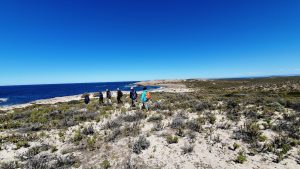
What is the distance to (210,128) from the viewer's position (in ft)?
30.3

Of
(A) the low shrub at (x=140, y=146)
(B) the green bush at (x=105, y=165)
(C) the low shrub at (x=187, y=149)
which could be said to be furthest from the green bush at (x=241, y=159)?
(B) the green bush at (x=105, y=165)

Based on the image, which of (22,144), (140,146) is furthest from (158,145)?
(22,144)

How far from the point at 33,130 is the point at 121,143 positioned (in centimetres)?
636

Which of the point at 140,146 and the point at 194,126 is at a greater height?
the point at 194,126

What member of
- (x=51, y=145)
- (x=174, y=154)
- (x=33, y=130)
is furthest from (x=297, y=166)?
(x=33, y=130)

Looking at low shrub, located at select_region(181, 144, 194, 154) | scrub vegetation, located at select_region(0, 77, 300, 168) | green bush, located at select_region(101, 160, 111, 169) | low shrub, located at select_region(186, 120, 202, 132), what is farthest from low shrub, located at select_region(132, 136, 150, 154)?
low shrub, located at select_region(186, 120, 202, 132)

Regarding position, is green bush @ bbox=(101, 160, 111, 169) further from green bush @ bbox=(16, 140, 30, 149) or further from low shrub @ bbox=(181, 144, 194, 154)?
green bush @ bbox=(16, 140, 30, 149)

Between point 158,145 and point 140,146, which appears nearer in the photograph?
point 140,146

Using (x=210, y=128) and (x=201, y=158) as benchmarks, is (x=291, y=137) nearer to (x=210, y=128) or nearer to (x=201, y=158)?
(x=210, y=128)

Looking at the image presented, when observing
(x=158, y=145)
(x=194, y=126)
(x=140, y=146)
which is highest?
(x=194, y=126)

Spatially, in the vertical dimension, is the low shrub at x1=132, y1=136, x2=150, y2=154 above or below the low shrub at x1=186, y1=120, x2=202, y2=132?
below

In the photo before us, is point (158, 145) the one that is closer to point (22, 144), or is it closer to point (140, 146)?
point (140, 146)

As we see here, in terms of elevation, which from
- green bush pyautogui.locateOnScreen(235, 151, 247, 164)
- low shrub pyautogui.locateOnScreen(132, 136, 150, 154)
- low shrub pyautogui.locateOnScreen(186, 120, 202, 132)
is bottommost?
green bush pyautogui.locateOnScreen(235, 151, 247, 164)

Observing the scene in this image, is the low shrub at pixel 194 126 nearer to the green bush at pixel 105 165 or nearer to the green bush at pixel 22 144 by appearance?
the green bush at pixel 105 165
